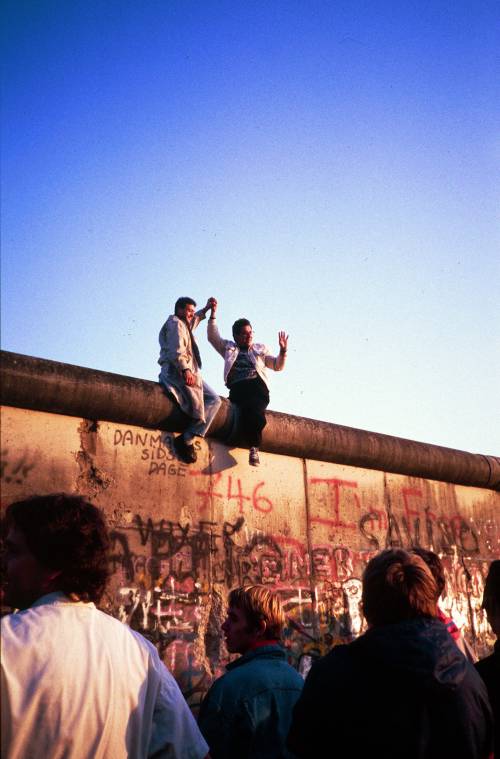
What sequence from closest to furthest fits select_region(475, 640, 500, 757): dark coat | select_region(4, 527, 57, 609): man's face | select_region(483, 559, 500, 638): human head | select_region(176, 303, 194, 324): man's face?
1. select_region(4, 527, 57, 609): man's face
2. select_region(475, 640, 500, 757): dark coat
3. select_region(483, 559, 500, 638): human head
4. select_region(176, 303, 194, 324): man's face

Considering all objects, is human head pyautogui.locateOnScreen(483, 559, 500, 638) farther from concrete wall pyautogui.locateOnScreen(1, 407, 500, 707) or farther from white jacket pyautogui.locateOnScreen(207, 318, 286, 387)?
white jacket pyautogui.locateOnScreen(207, 318, 286, 387)

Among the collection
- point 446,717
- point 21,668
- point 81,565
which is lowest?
point 446,717

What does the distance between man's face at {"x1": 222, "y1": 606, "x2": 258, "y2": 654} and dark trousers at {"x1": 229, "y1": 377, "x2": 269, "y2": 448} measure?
304 cm

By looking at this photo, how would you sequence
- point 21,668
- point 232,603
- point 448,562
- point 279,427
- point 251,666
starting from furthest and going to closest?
point 448,562
point 279,427
point 232,603
point 251,666
point 21,668

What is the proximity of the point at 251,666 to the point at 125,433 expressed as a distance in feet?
9.74

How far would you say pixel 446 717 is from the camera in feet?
8.13

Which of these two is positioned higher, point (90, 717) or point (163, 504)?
point (163, 504)

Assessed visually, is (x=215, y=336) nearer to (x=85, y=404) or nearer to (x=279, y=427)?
(x=279, y=427)

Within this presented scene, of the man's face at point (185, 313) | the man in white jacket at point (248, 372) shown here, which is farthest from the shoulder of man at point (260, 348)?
the man's face at point (185, 313)

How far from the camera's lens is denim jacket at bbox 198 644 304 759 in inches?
132

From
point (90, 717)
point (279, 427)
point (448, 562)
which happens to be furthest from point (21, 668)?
point (448, 562)

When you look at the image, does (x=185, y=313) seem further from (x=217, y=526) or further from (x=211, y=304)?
(x=217, y=526)

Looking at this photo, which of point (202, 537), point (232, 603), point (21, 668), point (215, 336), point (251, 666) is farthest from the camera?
point (215, 336)

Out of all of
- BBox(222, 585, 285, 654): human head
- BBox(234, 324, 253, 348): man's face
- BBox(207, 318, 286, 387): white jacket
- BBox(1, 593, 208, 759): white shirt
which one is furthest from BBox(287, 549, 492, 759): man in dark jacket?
BBox(234, 324, 253, 348): man's face
